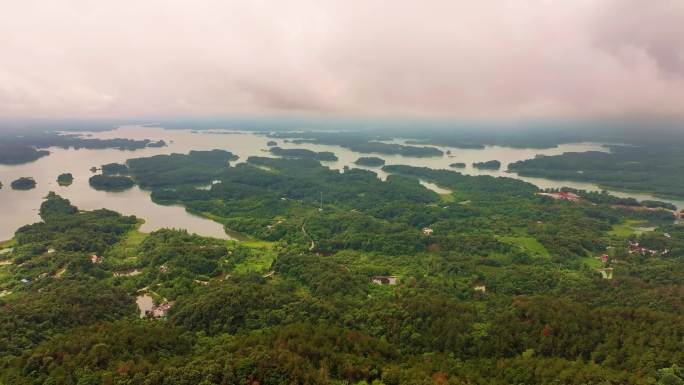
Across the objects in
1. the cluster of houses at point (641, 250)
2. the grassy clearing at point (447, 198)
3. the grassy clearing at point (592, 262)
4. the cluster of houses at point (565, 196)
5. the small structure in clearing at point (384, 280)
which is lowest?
the small structure in clearing at point (384, 280)

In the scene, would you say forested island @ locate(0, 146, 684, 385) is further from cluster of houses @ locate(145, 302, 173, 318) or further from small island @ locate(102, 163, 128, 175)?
small island @ locate(102, 163, 128, 175)

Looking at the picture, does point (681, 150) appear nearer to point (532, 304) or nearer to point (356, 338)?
point (532, 304)

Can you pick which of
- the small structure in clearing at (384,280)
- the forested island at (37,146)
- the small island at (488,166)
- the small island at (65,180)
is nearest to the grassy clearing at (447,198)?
the small structure in clearing at (384,280)

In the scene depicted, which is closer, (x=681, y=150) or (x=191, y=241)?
(x=191, y=241)

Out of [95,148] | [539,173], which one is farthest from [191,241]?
[95,148]

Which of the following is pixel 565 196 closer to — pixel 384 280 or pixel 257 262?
pixel 384 280

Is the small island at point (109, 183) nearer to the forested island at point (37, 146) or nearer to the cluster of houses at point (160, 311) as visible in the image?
the forested island at point (37, 146)

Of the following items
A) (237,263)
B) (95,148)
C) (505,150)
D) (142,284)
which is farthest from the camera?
(505,150)
